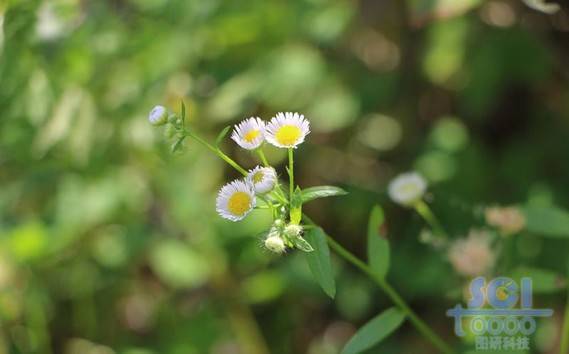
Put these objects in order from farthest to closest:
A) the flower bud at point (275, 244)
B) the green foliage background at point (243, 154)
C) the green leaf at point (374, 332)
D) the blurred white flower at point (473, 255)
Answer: the green foliage background at point (243, 154) → the blurred white flower at point (473, 255) → the green leaf at point (374, 332) → the flower bud at point (275, 244)

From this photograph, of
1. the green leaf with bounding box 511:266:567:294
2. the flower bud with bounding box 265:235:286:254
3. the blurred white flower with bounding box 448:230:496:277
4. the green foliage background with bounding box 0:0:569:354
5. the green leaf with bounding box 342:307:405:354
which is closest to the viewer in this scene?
the flower bud with bounding box 265:235:286:254

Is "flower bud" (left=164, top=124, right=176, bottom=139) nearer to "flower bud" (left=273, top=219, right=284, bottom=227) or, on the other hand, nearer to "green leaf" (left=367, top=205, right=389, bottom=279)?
"flower bud" (left=273, top=219, right=284, bottom=227)

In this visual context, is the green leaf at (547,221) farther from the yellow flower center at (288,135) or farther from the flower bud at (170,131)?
the flower bud at (170,131)

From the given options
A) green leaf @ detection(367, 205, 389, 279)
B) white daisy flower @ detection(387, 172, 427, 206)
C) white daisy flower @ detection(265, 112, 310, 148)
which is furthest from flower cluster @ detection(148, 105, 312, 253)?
white daisy flower @ detection(387, 172, 427, 206)

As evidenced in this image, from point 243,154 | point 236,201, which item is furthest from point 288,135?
point 243,154

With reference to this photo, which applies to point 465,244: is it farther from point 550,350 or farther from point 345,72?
point 345,72

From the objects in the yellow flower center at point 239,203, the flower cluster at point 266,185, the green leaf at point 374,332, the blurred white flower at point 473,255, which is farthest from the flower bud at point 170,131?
the blurred white flower at point 473,255
